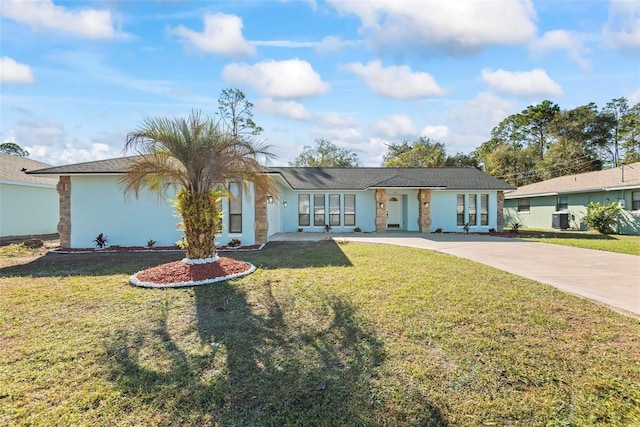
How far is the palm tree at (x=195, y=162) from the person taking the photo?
732 centimetres

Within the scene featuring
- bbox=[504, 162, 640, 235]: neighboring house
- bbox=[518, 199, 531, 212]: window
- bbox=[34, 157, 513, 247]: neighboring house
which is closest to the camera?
bbox=[34, 157, 513, 247]: neighboring house

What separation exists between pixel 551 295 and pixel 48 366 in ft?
24.3

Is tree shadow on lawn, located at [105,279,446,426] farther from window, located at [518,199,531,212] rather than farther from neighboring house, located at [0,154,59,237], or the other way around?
window, located at [518,199,531,212]

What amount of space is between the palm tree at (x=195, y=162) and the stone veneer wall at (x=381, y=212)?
450 inches

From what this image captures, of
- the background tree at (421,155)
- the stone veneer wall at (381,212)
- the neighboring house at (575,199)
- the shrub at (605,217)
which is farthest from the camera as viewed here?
the background tree at (421,155)

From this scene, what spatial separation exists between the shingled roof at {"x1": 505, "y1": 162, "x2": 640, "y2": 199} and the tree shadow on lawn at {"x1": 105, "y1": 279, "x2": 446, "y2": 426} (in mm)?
20915

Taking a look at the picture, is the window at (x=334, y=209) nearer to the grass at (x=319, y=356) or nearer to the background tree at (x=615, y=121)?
the grass at (x=319, y=356)

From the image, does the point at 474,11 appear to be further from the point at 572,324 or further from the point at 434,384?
the point at 434,384

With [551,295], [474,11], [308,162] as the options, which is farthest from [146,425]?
[308,162]

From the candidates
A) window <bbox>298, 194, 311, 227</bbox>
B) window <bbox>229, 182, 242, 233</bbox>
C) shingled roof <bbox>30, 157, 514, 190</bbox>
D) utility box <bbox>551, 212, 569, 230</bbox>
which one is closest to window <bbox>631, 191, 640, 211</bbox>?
utility box <bbox>551, 212, 569, 230</bbox>

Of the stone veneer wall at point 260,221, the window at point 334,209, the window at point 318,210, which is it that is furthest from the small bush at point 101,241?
the window at point 334,209

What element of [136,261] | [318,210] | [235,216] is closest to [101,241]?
Result: [136,261]

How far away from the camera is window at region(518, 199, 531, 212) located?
975 inches

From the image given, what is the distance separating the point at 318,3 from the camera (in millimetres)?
9273
